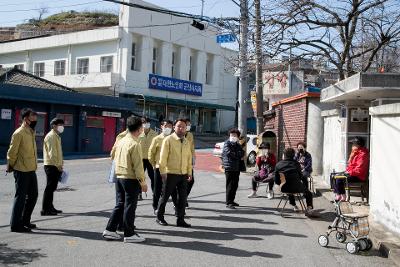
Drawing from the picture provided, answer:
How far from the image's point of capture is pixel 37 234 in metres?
7.72

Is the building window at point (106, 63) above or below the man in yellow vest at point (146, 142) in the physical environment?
above

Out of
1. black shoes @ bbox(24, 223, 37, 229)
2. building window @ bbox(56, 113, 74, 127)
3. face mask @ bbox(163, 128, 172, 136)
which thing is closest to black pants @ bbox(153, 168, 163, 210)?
face mask @ bbox(163, 128, 172, 136)

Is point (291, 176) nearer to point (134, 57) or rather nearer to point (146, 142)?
point (146, 142)

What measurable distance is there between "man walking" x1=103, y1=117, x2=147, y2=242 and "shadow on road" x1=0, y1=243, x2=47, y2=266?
46.9 inches

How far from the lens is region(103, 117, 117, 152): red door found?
3111 cm

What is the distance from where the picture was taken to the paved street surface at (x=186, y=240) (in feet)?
21.4

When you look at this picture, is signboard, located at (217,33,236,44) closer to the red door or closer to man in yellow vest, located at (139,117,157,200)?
man in yellow vest, located at (139,117,157,200)

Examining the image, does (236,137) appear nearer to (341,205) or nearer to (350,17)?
(341,205)

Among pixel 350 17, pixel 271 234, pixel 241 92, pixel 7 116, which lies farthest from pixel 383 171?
pixel 7 116

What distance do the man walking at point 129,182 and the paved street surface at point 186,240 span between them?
226mm

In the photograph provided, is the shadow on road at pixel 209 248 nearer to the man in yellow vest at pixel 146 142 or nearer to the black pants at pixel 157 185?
the black pants at pixel 157 185

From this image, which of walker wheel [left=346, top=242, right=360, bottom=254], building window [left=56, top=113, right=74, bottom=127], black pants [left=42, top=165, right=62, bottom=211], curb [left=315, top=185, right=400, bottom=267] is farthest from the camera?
building window [left=56, top=113, right=74, bottom=127]

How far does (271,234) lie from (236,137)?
3376 mm

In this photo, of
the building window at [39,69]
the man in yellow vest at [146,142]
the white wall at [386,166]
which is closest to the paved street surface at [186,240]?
the man in yellow vest at [146,142]
